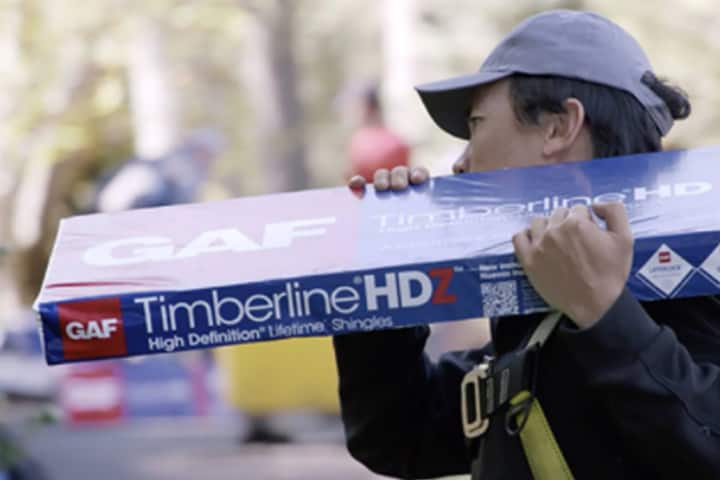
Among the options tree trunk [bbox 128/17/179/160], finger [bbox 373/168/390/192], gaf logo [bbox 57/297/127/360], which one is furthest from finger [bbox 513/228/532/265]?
tree trunk [bbox 128/17/179/160]

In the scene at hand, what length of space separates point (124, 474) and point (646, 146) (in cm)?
865

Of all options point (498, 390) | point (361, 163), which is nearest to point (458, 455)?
point (498, 390)

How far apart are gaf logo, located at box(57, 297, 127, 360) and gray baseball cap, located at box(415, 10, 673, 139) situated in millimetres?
782

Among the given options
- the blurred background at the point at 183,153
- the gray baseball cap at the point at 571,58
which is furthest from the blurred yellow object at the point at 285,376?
the gray baseball cap at the point at 571,58

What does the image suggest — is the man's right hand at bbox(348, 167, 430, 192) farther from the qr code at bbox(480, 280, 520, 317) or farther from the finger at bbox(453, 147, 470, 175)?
the qr code at bbox(480, 280, 520, 317)

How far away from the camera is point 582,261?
222cm

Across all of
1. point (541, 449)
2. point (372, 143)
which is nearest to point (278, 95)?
point (372, 143)

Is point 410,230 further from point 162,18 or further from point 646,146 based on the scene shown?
point 162,18

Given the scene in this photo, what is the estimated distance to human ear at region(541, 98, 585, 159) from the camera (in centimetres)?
254

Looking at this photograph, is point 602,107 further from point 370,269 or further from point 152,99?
point 152,99

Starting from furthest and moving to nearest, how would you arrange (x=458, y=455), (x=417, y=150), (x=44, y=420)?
(x=417, y=150) < (x=44, y=420) < (x=458, y=455)

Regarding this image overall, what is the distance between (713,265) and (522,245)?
303mm

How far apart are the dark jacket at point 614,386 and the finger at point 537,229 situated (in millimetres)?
147

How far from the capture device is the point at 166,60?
17.4 metres
